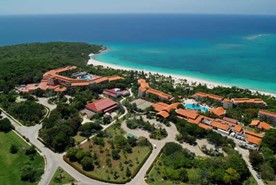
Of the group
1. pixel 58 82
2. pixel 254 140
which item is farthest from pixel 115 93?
pixel 254 140

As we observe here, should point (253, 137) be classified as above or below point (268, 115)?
below

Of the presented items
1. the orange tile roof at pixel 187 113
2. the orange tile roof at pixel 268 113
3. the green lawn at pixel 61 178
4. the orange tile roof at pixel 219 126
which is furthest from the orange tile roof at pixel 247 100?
the green lawn at pixel 61 178

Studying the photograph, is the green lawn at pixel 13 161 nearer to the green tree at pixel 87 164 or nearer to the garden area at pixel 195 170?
A: the green tree at pixel 87 164

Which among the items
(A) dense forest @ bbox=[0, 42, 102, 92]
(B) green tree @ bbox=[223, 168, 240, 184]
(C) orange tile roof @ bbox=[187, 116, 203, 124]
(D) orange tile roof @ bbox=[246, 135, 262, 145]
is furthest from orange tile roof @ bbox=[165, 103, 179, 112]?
(A) dense forest @ bbox=[0, 42, 102, 92]

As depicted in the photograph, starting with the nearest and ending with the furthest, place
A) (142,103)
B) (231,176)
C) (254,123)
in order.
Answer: (231,176) → (254,123) → (142,103)

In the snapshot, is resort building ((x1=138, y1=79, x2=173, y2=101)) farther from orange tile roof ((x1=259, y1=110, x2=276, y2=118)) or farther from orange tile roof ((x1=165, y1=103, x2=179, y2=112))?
orange tile roof ((x1=259, y1=110, x2=276, y2=118))

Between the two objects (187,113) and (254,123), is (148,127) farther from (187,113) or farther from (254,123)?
(254,123)
